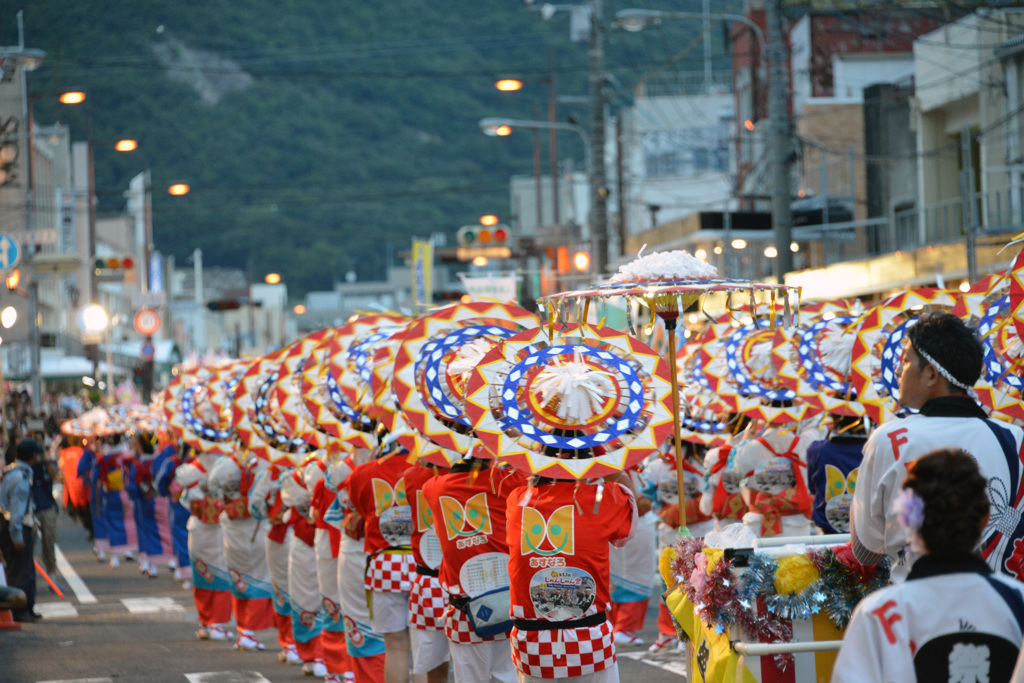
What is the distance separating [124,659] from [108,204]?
106656mm

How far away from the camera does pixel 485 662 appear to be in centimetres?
679

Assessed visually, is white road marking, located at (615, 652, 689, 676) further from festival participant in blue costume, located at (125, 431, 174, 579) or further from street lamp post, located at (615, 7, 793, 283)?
festival participant in blue costume, located at (125, 431, 174, 579)

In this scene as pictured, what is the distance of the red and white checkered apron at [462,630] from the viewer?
675cm

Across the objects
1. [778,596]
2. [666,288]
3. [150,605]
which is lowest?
→ [150,605]

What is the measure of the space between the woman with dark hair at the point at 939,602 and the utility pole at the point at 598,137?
65.7ft

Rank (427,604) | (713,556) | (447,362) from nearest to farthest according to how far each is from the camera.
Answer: (713,556)
(427,604)
(447,362)

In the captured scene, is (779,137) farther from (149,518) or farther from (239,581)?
(149,518)

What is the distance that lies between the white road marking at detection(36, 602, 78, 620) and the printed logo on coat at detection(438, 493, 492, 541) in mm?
9807

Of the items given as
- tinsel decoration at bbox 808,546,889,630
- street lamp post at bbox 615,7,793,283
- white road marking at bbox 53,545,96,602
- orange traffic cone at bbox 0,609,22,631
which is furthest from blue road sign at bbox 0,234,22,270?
tinsel decoration at bbox 808,546,889,630

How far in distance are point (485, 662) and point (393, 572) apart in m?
1.56

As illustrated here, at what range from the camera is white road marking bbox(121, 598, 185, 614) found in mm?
15430

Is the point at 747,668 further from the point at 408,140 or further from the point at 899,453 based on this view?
the point at 408,140

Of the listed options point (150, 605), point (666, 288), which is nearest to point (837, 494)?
point (666, 288)

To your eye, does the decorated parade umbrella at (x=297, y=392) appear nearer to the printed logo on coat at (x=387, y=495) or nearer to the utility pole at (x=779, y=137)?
the printed logo on coat at (x=387, y=495)
